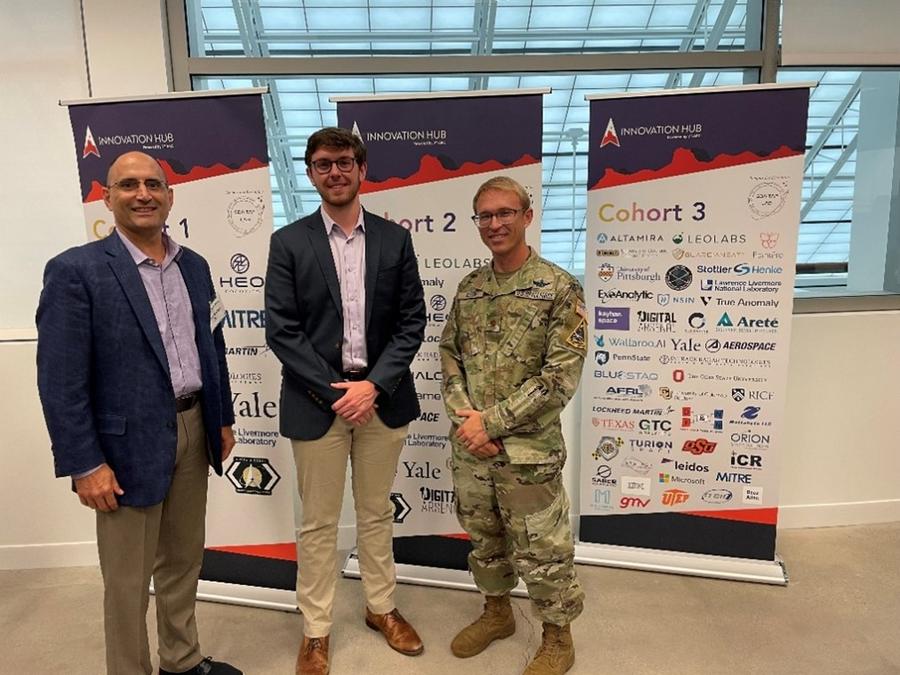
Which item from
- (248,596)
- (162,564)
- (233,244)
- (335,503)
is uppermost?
(233,244)

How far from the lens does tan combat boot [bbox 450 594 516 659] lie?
2152 mm

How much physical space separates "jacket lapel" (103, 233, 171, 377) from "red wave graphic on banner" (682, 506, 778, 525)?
8.01 feet

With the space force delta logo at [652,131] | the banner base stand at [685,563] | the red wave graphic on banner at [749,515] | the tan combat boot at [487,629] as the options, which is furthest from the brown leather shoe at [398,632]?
the space force delta logo at [652,131]

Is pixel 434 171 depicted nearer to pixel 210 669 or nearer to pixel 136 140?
pixel 136 140

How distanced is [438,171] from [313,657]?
1.92 metres

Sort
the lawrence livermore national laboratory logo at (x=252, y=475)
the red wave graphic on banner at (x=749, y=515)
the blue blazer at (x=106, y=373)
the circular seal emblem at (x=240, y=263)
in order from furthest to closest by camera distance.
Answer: the red wave graphic on banner at (x=749, y=515) → the lawrence livermore national laboratory logo at (x=252, y=475) → the circular seal emblem at (x=240, y=263) → the blue blazer at (x=106, y=373)

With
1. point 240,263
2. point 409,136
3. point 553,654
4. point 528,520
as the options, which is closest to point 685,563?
point 553,654

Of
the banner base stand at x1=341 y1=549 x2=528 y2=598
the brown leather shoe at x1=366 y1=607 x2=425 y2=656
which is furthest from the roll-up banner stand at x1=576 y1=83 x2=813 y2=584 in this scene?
the brown leather shoe at x1=366 y1=607 x2=425 y2=656

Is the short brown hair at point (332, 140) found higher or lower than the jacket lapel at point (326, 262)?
higher

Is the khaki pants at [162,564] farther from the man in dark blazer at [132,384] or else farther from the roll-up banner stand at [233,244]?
the roll-up banner stand at [233,244]

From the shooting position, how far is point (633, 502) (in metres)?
2.79

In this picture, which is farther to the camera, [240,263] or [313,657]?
[240,263]

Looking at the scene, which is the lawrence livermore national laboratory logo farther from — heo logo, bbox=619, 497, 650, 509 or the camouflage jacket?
heo logo, bbox=619, 497, 650, 509

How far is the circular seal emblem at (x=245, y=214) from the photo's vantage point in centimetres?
226
